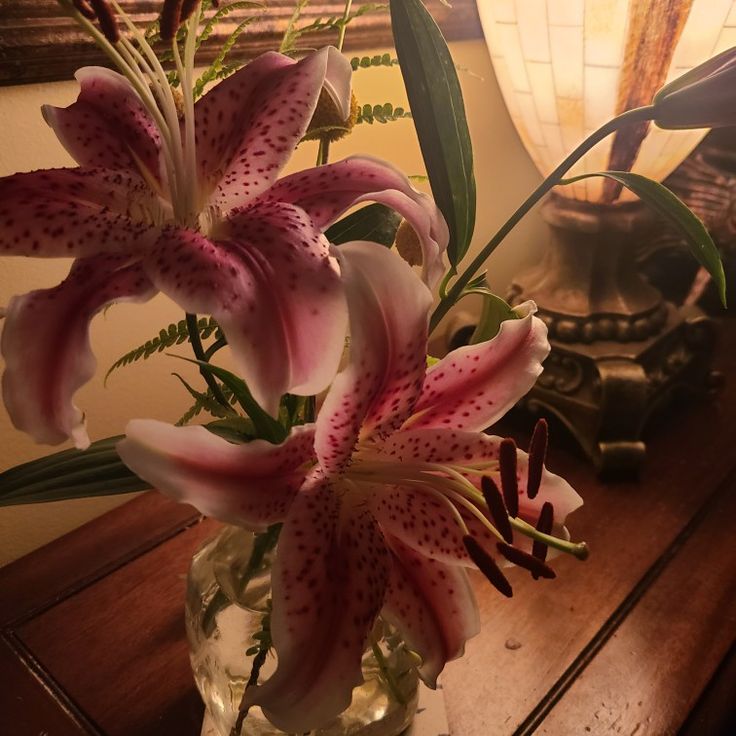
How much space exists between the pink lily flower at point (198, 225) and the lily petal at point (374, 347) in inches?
0.5

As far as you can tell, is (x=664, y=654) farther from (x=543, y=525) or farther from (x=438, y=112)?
(x=438, y=112)

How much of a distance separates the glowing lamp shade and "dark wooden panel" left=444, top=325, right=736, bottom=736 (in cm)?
33

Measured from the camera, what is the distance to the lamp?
0.67 m

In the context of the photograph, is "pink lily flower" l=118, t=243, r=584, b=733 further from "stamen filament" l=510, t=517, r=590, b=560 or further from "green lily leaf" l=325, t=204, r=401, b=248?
"green lily leaf" l=325, t=204, r=401, b=248

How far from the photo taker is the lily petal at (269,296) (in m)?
0.28

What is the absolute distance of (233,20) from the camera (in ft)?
2.23

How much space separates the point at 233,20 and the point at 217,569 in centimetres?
47

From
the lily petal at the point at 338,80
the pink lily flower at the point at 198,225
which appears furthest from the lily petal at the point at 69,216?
the lily petal at the point at 338,80

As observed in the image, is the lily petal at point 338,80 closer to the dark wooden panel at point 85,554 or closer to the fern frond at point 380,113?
the fern frond at point 380,113

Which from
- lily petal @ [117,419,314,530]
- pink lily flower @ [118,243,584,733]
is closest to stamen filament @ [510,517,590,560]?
pink lily flower @ [118,243,584,733]

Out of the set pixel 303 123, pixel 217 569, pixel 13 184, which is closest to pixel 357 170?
pixel 303 123

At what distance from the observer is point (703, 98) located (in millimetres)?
→ 358

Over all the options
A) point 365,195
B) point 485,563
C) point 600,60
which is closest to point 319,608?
point 485,563

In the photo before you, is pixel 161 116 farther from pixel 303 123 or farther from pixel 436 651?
pixel 436 651
